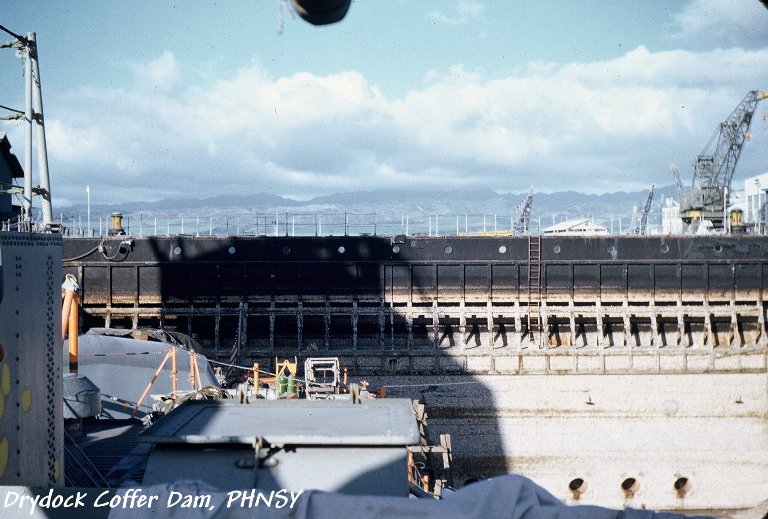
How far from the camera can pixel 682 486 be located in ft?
98.4

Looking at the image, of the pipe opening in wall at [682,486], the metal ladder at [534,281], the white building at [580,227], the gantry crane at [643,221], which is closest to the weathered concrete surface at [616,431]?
the pipe opening in wall at [682,486]

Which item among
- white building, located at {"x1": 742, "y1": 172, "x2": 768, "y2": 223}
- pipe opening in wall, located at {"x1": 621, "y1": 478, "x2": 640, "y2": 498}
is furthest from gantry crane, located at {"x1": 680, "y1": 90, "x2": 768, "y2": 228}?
pipe opening in wall, located at {"x1": 621, "y1": 478, "x2": 640, "y2": 498}

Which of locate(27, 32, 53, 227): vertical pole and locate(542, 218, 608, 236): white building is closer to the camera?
locate(27, 32, 53, 227): vertical pole

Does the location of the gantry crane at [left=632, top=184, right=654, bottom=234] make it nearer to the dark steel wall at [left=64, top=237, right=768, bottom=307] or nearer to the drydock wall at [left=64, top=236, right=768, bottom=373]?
the dark steel wall at [left=64, top=237, right=768, bottom=307]

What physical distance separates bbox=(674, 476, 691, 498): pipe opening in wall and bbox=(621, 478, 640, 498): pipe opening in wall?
6.03 feet

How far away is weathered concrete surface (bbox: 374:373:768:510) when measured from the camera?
97.6ft

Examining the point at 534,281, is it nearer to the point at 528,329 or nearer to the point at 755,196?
the point at 528,329

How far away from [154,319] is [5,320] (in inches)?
1086

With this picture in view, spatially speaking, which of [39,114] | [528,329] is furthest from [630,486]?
[39,114]

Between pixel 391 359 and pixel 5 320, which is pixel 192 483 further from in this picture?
pixel 391 359

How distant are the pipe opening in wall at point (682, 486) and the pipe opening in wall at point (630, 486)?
1.84 metres

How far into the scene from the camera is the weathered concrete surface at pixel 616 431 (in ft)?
97.6

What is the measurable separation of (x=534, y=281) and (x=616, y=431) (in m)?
7.88

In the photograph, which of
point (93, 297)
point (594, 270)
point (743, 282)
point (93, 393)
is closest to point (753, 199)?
point (743, 282)
